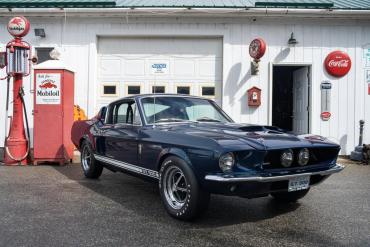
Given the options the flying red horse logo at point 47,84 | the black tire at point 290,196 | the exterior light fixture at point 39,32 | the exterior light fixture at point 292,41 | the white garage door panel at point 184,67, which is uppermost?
the exterior light fixture at point 39,32

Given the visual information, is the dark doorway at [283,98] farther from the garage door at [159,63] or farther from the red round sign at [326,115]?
the garage door at [159,63]

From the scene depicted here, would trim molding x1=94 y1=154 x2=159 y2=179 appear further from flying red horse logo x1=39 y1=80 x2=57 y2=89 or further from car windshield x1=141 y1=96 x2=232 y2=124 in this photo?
flying red horse logo x1=39 y1=80 x2=57 y2=89

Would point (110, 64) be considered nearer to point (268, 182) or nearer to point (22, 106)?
point (22, 106)

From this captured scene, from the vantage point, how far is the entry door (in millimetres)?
10250

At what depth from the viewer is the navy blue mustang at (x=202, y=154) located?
353 centimetres

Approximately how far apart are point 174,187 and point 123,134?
1344 millimetres

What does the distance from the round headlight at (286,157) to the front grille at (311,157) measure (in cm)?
3

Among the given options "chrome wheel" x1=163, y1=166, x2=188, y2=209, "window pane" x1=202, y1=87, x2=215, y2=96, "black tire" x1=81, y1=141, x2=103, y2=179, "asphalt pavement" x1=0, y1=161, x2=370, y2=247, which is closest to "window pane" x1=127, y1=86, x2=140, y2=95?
"window pane" x1=202, y1=87, x2=215, y2=96

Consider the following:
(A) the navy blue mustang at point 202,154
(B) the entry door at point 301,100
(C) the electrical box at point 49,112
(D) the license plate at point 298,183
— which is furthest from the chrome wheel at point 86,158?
(B) the entry door at point 301,100

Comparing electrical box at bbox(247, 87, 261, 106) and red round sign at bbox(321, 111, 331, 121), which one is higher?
electrical box at bbox(247, 87, 261, 106)

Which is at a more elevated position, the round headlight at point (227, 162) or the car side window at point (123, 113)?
the car side window at point (123, 113)

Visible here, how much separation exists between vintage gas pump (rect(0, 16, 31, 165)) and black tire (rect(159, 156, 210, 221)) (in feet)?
16.3

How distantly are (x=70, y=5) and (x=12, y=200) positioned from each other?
6.82 meters

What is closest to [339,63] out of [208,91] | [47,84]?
[208,91]
